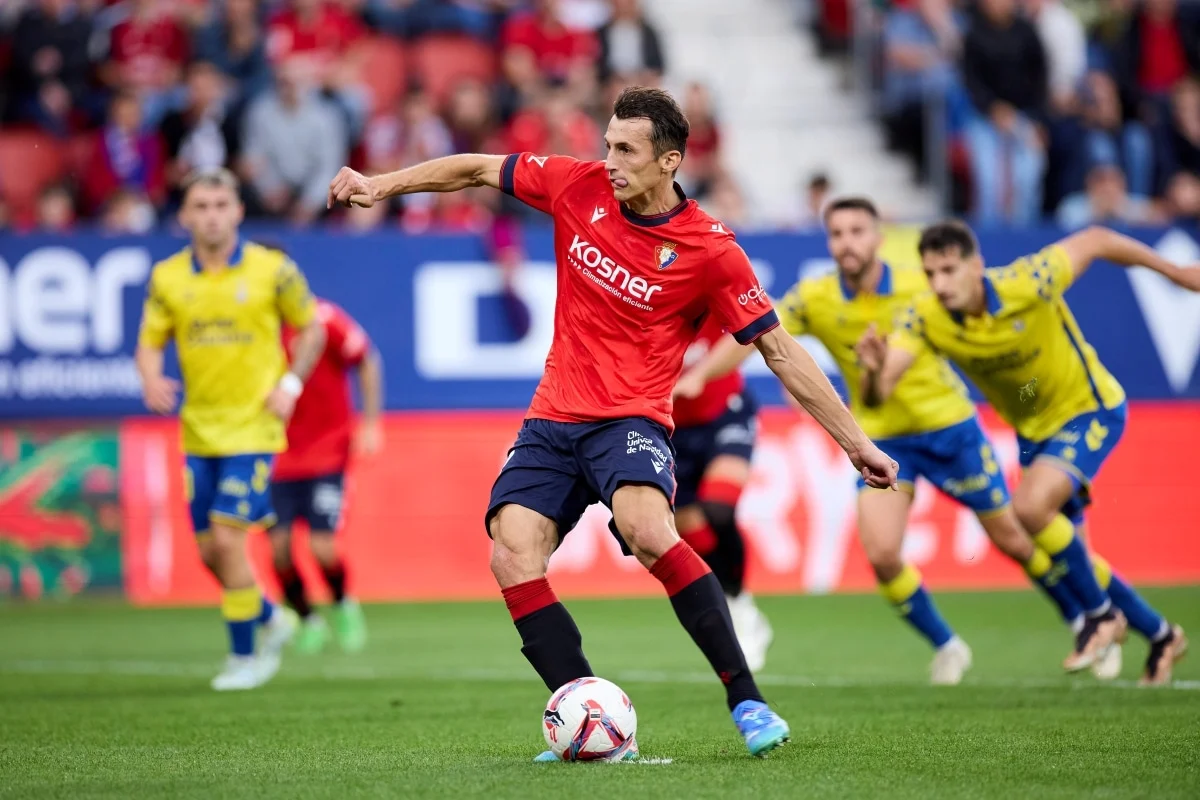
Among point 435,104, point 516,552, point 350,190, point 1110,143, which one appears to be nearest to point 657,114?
point 350,190

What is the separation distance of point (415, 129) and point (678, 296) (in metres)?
11.7

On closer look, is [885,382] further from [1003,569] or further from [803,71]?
[803,71]

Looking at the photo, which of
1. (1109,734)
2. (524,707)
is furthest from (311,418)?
(1109,734)

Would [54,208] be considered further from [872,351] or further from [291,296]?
[872,351]

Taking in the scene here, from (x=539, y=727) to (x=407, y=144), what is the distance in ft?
36.4

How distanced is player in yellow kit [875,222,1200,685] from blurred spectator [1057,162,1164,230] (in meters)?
8.86

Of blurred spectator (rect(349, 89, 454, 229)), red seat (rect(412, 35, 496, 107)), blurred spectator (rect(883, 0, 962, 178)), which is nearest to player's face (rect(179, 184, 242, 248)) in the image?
blurred spectator (rect(349, 89, 454, 229))

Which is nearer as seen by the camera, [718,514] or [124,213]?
[718,514]

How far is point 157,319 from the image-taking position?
1059cm

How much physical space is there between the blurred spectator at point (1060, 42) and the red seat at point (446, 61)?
6697mm

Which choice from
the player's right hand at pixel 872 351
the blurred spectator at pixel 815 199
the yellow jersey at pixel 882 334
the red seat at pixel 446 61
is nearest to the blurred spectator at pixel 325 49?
the red seat at pixel 446 61

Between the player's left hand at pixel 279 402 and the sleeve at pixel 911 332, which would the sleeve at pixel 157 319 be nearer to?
the player's left hand at pixel 279 402

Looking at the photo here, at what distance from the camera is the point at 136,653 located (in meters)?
12.4

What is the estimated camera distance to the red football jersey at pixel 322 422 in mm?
13297
